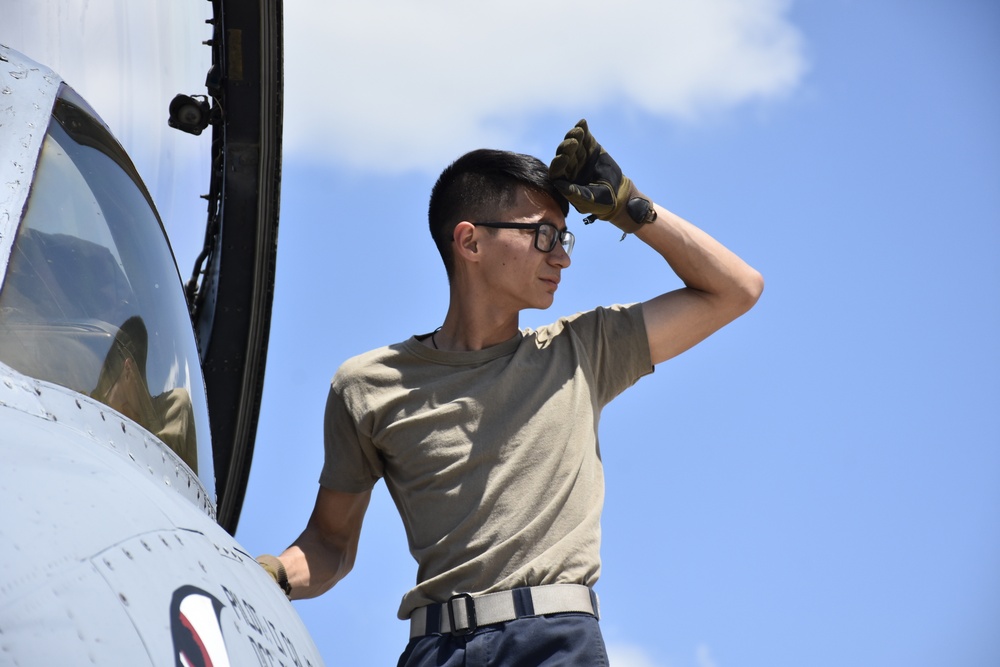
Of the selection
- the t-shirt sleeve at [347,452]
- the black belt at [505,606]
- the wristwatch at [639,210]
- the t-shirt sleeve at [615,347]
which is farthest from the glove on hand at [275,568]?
the wristwatch at [639,210]

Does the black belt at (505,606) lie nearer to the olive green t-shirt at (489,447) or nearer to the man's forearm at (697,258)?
the olive green t-shirt at (489,447)

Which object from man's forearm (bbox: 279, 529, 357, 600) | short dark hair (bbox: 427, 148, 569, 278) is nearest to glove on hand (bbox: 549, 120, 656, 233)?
short dark hair (bbox: 427, 148, 569, 278)

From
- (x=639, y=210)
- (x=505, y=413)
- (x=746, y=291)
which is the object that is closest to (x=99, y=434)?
(x=505, y=413)

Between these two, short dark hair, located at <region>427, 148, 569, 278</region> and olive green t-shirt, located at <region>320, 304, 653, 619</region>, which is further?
short dark hair, located at <region>427, 148, 569, 278</region>

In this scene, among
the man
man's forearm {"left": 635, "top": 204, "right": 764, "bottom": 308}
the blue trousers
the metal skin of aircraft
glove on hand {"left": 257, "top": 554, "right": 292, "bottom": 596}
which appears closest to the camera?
the metal skin of aircraft

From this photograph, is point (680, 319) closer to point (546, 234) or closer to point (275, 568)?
point (546, 234)

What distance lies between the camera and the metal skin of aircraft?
4.58 ft

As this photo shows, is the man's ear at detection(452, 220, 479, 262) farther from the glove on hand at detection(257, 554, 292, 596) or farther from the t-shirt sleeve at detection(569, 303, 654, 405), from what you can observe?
the glove on hand at detection(257, 554, 292, 596)

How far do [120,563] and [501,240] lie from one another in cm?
260

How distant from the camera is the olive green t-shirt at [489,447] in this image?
3459 millimetres

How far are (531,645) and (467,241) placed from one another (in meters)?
1.44

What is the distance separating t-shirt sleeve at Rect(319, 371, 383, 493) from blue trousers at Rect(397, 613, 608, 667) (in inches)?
26.2

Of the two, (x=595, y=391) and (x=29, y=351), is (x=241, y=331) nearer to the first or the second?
(x=595, y=391)

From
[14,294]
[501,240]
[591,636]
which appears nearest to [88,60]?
[501,240]
